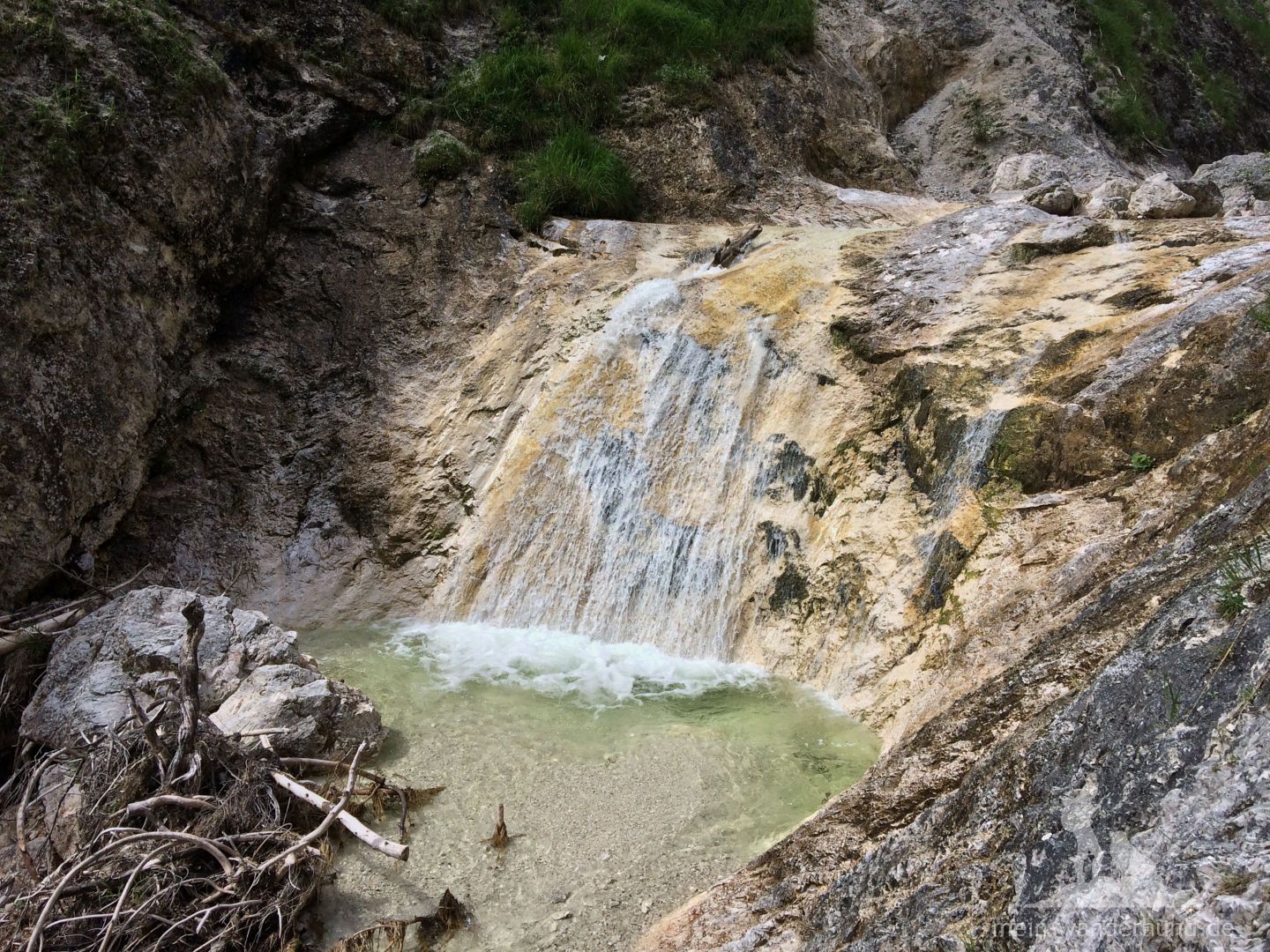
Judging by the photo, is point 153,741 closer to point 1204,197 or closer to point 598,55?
point 1204,197

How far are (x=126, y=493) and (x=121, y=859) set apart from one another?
4.30 m

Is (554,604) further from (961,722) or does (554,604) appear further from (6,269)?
(6,269)

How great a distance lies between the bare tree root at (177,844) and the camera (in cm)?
318

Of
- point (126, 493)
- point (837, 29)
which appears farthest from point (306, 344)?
point (837, 29)

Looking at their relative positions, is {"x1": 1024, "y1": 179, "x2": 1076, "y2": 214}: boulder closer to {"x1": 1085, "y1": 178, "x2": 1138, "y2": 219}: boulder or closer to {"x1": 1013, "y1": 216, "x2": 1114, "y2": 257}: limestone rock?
Result: {"x1": 1085, "y1": 178, "x2": 1138, "y2": 219}: boulder

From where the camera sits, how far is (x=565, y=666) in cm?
599

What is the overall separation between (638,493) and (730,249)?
3.11m

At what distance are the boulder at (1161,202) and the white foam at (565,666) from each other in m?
5.33

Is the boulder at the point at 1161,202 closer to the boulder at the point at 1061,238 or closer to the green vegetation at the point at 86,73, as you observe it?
the boulder at the point at 1061,238

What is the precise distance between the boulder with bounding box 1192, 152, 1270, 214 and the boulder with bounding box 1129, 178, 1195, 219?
2427mm

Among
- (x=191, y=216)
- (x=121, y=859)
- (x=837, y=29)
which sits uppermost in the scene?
(x=837, y=29)

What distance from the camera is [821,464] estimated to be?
21.2 ft

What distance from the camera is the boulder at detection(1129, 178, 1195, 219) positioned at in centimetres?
707

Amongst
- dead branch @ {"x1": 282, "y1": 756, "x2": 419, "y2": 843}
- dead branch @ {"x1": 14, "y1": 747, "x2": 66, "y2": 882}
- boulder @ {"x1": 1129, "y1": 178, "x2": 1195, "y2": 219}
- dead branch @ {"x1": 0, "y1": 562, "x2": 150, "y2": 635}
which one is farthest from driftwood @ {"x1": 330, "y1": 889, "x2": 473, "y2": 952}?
boulder @ {"x1": 1129, "y1": 178, "x2": 1195, "y2": 219}
